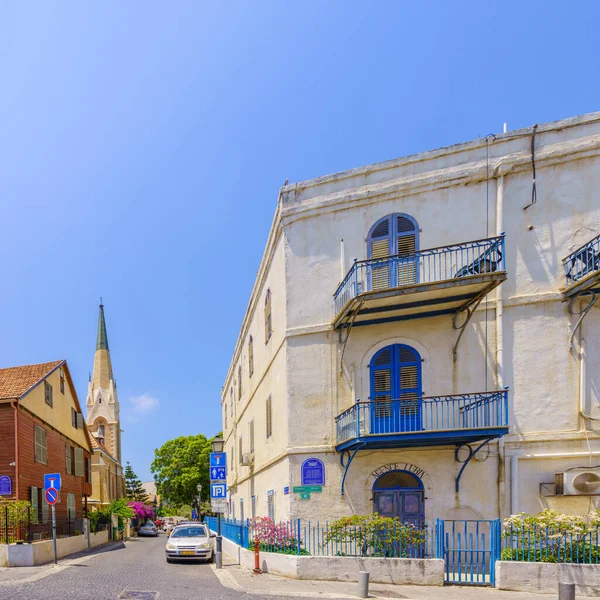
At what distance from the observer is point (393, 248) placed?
13.8 metres

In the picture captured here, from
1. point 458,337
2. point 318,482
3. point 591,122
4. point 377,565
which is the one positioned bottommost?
point 377,565

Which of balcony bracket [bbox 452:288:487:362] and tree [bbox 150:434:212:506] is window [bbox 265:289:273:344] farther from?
tree [bbox 150:434:212:506]

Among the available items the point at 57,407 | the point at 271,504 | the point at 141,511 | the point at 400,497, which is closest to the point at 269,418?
the point at 271,504

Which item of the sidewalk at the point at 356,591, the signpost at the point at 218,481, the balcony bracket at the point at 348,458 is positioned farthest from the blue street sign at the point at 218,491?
the balcony bracket at the point at 348,458

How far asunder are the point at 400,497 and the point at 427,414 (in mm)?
2205

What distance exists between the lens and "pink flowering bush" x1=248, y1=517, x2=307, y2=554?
41.7ft

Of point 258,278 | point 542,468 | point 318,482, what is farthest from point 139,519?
point 542,468

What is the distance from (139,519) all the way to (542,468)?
49.9 meters

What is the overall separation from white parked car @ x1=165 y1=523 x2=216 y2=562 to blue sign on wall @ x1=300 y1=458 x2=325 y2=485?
568 centimetres

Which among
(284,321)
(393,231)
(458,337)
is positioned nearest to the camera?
(458,337)

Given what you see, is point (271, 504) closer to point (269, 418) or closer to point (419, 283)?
point (269, 418)

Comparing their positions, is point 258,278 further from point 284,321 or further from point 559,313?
point 559,313

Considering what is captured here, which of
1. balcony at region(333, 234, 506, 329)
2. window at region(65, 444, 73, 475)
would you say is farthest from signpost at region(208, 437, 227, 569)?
window at region(65, 444, 73, 475)

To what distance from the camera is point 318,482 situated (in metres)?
13.3
